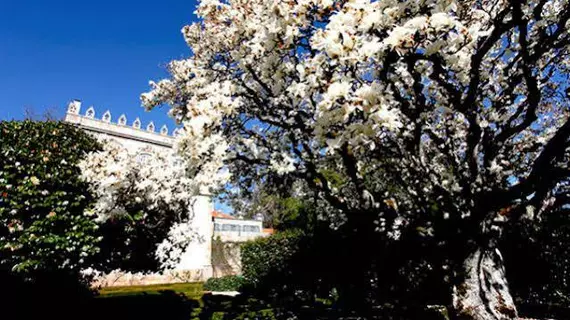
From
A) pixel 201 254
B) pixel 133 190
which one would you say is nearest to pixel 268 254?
pixel 201 254

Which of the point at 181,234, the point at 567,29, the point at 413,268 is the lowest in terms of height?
the point at 413,268

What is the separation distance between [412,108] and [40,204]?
6.78 m

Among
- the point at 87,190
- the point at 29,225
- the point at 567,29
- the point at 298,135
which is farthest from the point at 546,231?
the point at 29,225

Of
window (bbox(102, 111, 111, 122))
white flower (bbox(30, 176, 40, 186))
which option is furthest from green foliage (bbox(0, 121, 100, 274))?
window (bbox(102, 111, 111, 122))

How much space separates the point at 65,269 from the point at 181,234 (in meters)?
3.11

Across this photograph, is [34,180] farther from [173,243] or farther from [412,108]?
[412,108]

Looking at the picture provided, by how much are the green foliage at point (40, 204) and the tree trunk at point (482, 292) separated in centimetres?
692

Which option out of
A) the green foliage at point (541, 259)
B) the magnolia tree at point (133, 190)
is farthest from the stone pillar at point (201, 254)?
the green foliage at point (541, 259)

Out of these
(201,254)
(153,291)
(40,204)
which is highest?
(40,204)

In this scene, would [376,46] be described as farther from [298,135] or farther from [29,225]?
[29,225]

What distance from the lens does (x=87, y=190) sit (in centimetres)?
663

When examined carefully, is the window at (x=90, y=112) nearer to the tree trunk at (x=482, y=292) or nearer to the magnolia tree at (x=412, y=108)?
the magnolia tree at (x=412, y=108)

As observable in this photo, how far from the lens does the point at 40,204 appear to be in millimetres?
6121

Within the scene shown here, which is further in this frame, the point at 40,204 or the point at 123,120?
the point at 123,120
